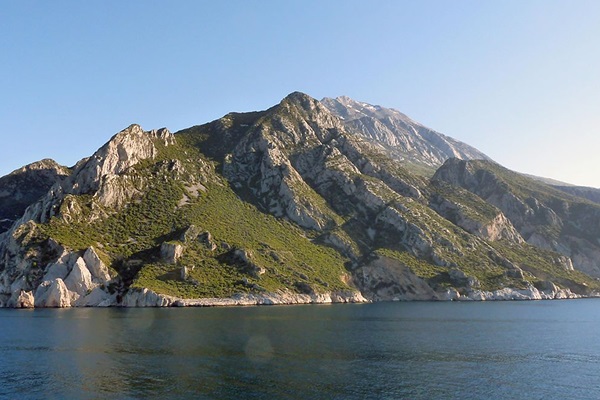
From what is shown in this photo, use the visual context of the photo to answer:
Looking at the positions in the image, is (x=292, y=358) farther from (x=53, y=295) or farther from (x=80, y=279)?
(x=53, y=295)

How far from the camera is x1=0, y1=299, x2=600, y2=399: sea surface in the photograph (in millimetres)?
59125

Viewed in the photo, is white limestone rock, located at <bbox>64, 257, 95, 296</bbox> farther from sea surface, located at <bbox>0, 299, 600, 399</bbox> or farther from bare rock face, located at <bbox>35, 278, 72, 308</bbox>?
sea surface, located at <bbox>0, 299, 600, 399</bbox>

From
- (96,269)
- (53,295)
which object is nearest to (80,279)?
(96,269)

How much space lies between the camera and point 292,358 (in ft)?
250

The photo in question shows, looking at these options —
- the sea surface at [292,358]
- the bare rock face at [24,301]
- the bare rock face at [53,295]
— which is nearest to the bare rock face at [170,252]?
the bare rock face at [53,295]

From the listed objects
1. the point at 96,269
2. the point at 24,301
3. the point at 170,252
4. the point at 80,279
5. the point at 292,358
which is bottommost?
the point at 24,301

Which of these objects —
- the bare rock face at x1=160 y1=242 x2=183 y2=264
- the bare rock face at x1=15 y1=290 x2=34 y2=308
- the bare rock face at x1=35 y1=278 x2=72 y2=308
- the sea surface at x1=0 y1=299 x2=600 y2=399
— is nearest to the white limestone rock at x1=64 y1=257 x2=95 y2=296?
the bare rock face at x1=35 y1=278 x2=72 y2=308

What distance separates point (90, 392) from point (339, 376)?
3100 cm

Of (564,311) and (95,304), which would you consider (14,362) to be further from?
(564,311)

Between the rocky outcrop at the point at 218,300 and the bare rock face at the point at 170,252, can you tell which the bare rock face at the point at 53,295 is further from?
the bare rock face at the point at 170,252

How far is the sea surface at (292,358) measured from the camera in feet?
194

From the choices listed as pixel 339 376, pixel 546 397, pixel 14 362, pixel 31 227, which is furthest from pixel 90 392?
pixel 31 227

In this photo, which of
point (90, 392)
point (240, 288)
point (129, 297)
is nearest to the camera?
point (90, 392)

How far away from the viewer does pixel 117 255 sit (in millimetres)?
184875
